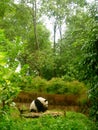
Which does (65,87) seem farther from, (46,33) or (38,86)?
(46,33)

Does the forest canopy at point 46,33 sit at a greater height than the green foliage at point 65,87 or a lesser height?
greater

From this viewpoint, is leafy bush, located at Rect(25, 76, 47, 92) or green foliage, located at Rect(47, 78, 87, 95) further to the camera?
leafy bush, located at Rect(25, 76, 47, 92)

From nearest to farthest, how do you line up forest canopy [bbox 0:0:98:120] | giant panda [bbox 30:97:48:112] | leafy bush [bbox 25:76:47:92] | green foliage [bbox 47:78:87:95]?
giant panda [bbox 30:97:48:112] → green foliage [bbox 47:78:87:95] → leafy bush [bbox 25:76:47:92] → forest canopy [bbox 0:0:98:120]

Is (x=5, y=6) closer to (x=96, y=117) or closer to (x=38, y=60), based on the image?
(x=96, y=117)

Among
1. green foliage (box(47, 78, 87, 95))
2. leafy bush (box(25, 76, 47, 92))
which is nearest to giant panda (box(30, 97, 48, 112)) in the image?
green foliage (box(47, 78, 87, 95))

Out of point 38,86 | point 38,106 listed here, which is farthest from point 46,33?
point 38,106

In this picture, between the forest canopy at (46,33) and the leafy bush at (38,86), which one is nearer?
the leafy bush at (38,86)

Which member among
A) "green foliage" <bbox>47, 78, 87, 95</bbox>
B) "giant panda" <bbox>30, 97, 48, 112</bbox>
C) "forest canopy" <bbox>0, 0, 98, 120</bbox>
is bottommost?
"giant panda" <bbox>30, 97, 48, 112</bbox>

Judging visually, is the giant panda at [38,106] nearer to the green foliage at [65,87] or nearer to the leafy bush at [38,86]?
the green foliage at [65,87]

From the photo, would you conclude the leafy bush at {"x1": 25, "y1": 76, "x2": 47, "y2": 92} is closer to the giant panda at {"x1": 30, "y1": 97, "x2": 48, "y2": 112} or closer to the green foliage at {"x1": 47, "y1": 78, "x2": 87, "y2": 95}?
the green foliage at {"x1": 47, "y1": 78, "x2": 87, "y2": 95}

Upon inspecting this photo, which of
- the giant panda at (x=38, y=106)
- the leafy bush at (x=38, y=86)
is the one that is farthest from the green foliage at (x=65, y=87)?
the giant panda at (x=38, y=106)

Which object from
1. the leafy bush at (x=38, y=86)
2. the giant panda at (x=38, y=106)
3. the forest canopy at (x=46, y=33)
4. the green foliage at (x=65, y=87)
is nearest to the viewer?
the giant panda at (x=38, y=106)

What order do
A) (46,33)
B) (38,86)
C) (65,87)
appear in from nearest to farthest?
1. (65,87)
2. (38,86)
3. (46,33)

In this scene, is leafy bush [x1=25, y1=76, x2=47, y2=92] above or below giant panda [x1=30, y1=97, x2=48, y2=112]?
above
